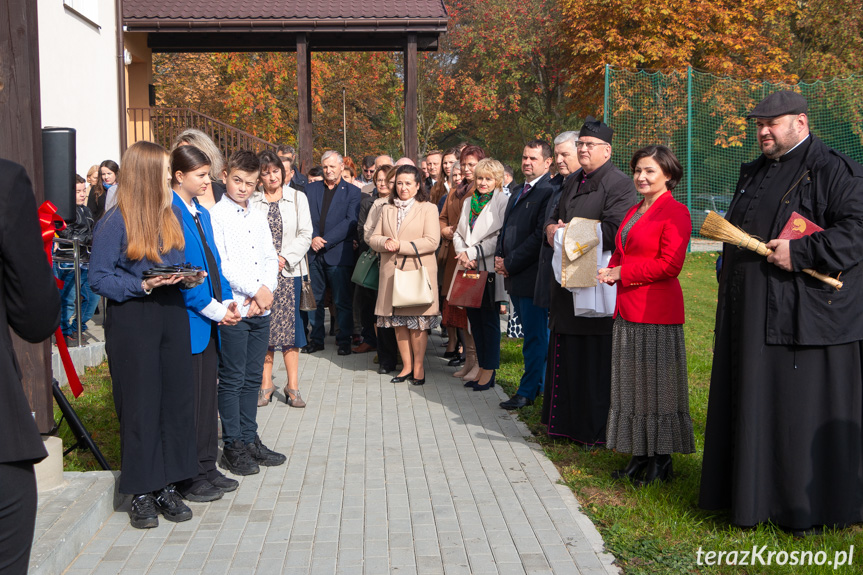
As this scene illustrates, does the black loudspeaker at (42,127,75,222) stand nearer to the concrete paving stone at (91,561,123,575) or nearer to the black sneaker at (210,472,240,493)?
the black sneaker at (210,472,240,493)

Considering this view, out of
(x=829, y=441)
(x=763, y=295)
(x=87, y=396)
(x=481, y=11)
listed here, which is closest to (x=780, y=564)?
(x=829, y=441)

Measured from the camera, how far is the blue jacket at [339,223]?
33.6 feet

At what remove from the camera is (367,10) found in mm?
15898

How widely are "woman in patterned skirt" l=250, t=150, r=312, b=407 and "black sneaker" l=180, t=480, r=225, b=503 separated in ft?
7.57

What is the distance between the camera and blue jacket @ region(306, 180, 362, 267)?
10.2 meters

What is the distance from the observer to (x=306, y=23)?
15727 millimetres

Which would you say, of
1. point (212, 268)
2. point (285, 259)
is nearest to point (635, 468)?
point (212, 268)

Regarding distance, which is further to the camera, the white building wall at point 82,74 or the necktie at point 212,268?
the white building wall at point 82,74

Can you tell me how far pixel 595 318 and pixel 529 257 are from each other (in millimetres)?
1272

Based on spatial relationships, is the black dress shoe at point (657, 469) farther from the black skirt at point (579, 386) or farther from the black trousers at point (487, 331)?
the black trousers at point (487, 331)

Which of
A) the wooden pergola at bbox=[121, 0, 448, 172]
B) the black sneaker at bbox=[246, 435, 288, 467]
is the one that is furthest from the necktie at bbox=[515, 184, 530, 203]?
the wooden pergola at bbox=[121, 0, 448, 172]

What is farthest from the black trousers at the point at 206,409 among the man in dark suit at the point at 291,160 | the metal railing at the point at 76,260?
the man in dark suit at the point at 291,160

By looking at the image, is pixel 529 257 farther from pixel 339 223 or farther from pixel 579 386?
pixel 339 223

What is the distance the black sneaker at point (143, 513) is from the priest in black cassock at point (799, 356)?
10.3 ft
